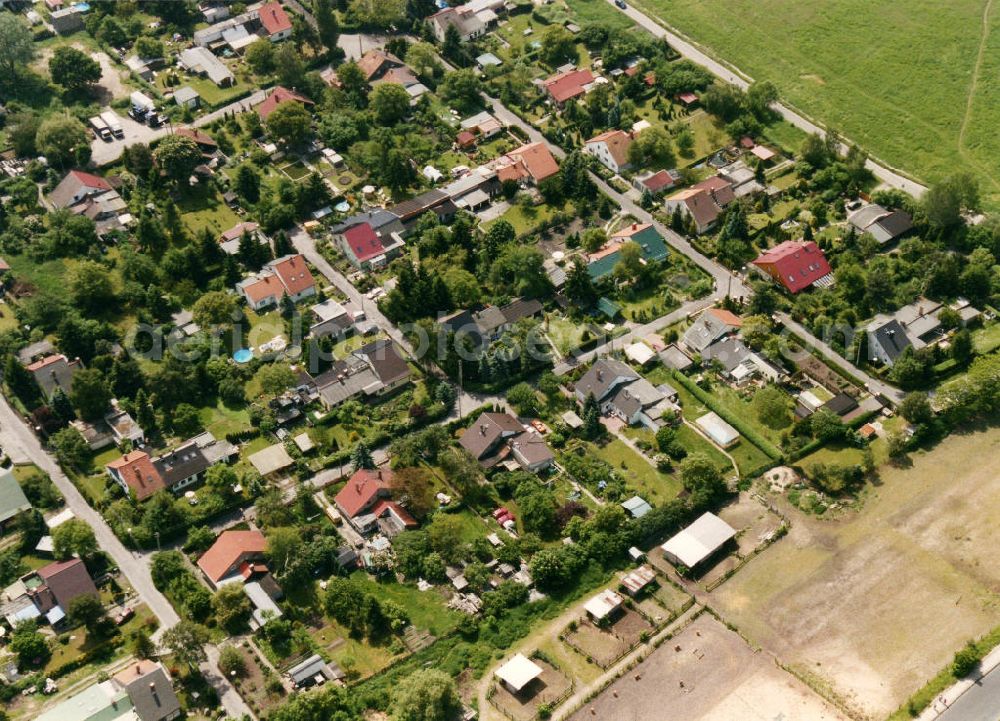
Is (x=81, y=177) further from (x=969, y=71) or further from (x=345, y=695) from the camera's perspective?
(x=969, y=71)

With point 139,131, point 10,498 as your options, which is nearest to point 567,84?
point 139,131

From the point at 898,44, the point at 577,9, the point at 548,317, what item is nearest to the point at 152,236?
the point at 548,317

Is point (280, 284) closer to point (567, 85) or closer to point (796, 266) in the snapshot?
point (567, 85)

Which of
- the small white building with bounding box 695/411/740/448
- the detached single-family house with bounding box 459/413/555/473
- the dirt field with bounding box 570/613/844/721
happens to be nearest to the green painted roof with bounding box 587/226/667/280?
the small white building with bounding box 695/411/740/448

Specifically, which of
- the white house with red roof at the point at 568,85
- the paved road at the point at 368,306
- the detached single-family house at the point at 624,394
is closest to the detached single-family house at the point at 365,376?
the paved road at the point at 368,306

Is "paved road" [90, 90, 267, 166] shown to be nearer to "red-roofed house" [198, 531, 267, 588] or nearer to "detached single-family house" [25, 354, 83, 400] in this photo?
"detached single-family house" [25, 354, 83, 400]

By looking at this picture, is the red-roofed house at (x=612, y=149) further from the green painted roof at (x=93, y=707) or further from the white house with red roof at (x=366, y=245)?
the green painted roof at (x=93, y=707)
